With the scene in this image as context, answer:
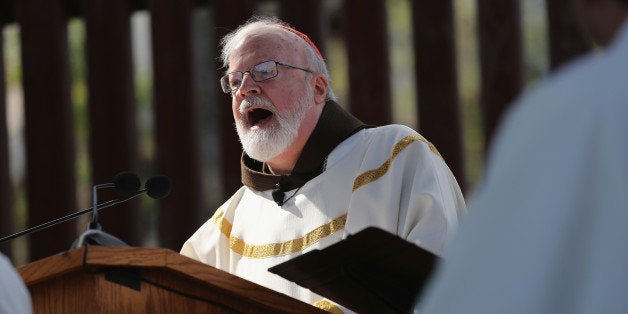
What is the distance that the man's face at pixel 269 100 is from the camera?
427 cm

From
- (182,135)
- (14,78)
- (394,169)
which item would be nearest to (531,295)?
Result: (394,169)

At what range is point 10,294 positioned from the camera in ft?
7.02

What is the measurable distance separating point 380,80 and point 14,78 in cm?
829

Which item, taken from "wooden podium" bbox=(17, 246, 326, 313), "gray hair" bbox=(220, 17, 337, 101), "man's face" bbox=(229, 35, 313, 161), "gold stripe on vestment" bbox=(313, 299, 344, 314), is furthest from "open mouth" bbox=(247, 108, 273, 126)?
"wooden podium" bbox=(17, 246, 326, 313)

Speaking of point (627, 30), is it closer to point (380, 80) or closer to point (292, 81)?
point (292, 81)

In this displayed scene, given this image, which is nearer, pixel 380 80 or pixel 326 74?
pixel 326 74

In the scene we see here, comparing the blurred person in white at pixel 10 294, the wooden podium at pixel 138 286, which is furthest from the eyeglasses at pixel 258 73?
the blurred person in white at pixel 10 294

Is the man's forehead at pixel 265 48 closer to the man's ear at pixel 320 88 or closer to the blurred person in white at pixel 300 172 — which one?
the blurred person in white at pixel 300 172

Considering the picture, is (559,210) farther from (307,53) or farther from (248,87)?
(307,53)

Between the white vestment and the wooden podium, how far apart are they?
0.68 m

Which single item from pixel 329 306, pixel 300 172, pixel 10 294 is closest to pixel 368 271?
pixel 329 306

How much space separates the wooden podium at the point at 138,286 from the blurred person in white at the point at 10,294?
0.68 m

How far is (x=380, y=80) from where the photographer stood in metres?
5.63

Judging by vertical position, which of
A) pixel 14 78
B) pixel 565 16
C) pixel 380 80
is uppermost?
pixel 565 16
